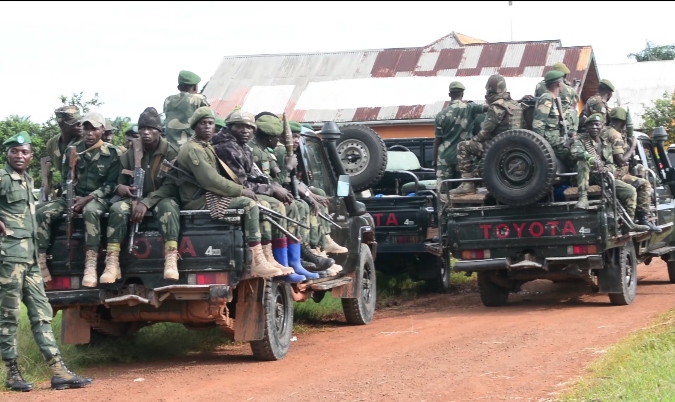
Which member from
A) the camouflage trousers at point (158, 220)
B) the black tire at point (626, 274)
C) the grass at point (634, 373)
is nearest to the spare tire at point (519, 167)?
the black tire at point (626, 274)

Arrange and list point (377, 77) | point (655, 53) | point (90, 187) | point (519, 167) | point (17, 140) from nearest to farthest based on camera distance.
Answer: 1. point (17, 140)
2. point (90, 187)
3. point (519, 167)
4. point (377, 77)
5. point (655, 53)

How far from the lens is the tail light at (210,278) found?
8.23 meters

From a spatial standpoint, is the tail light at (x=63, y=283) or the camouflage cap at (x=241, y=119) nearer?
the tail light at (x=63, y=283)

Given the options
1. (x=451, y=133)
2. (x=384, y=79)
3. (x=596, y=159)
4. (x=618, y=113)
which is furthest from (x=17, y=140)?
(x=384, y=79)

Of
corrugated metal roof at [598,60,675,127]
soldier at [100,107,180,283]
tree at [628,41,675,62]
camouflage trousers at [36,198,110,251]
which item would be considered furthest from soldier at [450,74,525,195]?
Result: tree at [628,41,675,62]

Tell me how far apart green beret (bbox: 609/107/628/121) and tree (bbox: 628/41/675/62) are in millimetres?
32396

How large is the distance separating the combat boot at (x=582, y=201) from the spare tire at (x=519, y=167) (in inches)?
14.0

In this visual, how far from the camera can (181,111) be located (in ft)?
32.3

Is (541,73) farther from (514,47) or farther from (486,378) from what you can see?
(486,378)

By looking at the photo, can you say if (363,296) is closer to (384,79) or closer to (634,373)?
(634,373)

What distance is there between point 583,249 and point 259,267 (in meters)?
Result: 4.33

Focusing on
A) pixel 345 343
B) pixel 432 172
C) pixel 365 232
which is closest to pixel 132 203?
pixel 345 343

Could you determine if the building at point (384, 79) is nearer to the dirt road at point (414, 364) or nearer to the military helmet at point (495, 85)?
the military helmet at point (495, 85)

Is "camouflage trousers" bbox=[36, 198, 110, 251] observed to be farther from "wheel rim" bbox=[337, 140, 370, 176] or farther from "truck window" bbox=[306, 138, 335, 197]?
"wheel rim" bbox=[337, 140, 370, 176]
